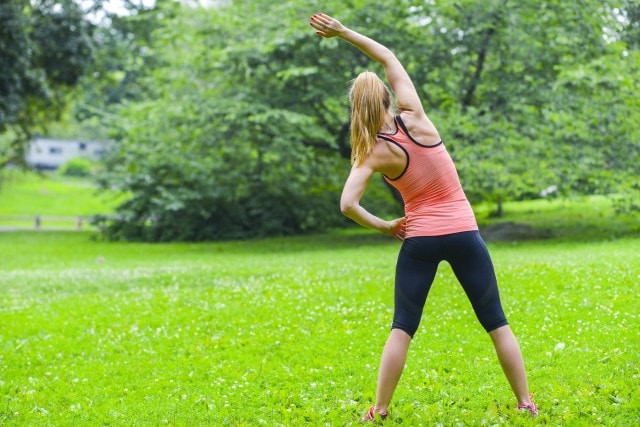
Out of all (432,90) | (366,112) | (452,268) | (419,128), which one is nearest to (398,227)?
(452,268)

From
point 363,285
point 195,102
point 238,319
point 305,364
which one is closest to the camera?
point 305,364

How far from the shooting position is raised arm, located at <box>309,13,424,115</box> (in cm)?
546

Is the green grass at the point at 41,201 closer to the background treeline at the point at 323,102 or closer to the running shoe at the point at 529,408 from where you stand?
the background treeline at the point at 323,102

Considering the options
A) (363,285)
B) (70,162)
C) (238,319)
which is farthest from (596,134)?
(70,162)

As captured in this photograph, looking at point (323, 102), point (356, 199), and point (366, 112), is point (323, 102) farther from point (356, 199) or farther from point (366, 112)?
point (356, 199)

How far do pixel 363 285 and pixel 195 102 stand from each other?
13558 mm

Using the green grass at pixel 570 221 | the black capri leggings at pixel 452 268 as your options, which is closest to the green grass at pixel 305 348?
the black capri leggings at pixel 452 268

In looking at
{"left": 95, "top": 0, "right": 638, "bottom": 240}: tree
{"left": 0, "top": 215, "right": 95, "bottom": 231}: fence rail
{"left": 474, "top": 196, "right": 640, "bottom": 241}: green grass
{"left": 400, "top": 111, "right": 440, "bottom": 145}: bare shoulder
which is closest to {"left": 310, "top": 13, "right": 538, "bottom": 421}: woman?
{"left": 400, "top": 111, "right": 440, "bottom": 145}: bare shoulder

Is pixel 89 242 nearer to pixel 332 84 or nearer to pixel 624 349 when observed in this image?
pixel 332 84

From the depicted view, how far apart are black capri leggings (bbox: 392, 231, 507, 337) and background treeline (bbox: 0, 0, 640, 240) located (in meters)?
12.8

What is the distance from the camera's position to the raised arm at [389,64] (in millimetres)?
5465

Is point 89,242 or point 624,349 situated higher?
point 624,349

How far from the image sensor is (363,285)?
41.8 feet

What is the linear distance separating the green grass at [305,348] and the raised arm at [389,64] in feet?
7.84
